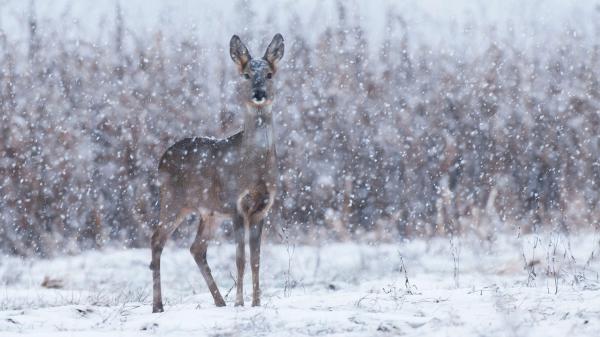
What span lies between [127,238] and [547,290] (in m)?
7.91

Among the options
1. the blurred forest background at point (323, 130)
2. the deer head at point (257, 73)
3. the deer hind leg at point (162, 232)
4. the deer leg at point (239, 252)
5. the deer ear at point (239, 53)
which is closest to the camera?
the deer leg at point (239, 252)

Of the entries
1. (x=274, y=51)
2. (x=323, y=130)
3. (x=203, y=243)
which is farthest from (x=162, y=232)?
(x=323, y=130)

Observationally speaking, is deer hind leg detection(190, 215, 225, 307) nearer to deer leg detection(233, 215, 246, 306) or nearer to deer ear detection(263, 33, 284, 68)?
deer leg detection(233, 215, 246, 306)

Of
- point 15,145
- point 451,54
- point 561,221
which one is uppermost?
point 451,54

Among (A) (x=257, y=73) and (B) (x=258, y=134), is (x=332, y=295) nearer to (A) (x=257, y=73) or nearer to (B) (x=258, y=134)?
(B) (x=258, y=134)

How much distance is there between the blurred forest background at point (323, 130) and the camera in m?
15.3

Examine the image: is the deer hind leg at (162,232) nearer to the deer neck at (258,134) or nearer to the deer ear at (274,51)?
the deer neck at (258,134)

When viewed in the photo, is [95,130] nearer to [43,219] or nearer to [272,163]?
[43,219]

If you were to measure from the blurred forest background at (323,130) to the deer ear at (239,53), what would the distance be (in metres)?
5.94

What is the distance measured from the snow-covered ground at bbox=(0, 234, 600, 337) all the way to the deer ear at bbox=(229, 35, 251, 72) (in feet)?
6.76

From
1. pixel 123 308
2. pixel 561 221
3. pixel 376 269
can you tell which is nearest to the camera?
pixel 123 308

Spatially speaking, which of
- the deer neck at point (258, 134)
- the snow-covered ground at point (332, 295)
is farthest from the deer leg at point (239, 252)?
the deer neck at point (258, 134)

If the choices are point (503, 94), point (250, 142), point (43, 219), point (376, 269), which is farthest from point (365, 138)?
point (250, 142)

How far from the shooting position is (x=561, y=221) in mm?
14352
